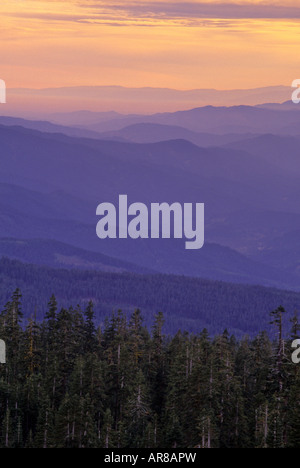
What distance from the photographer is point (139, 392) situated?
72.4 m

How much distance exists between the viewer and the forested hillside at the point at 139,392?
65375mm

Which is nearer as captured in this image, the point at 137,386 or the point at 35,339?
the point at 137,386

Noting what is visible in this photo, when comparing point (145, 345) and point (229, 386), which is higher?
point (145, 345)

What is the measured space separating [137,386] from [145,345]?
63.0 ft

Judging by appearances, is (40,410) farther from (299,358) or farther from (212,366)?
(299,358)

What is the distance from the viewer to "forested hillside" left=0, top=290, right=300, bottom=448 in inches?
2574

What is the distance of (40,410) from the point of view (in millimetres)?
72062
